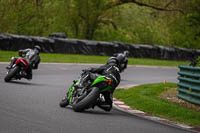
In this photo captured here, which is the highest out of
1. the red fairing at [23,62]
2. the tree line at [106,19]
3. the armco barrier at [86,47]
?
the tree line at [106,19]

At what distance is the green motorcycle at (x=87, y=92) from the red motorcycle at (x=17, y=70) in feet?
17.0

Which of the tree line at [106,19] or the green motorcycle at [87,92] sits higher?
the tree line at [106,19]

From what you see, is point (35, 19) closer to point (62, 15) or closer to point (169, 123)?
point (62, 15)

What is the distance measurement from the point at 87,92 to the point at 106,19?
3585 cm

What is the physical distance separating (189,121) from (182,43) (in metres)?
38.7

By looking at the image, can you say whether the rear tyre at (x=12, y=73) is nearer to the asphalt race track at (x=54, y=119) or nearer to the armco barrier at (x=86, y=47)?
the asphalt race track at (x=54, y=119)

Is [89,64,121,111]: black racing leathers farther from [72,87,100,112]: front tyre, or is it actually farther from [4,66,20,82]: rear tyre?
[4,66,20,82]: rear tyre

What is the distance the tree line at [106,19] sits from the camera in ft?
136

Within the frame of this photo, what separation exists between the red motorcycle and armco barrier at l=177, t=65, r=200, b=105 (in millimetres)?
4949

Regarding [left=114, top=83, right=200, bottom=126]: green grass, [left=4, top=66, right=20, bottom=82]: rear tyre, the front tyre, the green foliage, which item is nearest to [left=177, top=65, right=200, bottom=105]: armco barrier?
[left=114, top=83, right=200, bottom=126]: green grass

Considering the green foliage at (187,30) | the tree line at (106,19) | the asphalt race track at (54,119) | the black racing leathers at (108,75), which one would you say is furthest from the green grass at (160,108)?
the green foliage at (187,30)

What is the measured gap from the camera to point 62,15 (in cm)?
4266

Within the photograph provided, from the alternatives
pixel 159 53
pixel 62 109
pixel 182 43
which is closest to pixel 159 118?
pixel 62 109

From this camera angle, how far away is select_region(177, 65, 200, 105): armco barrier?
1125 cm
